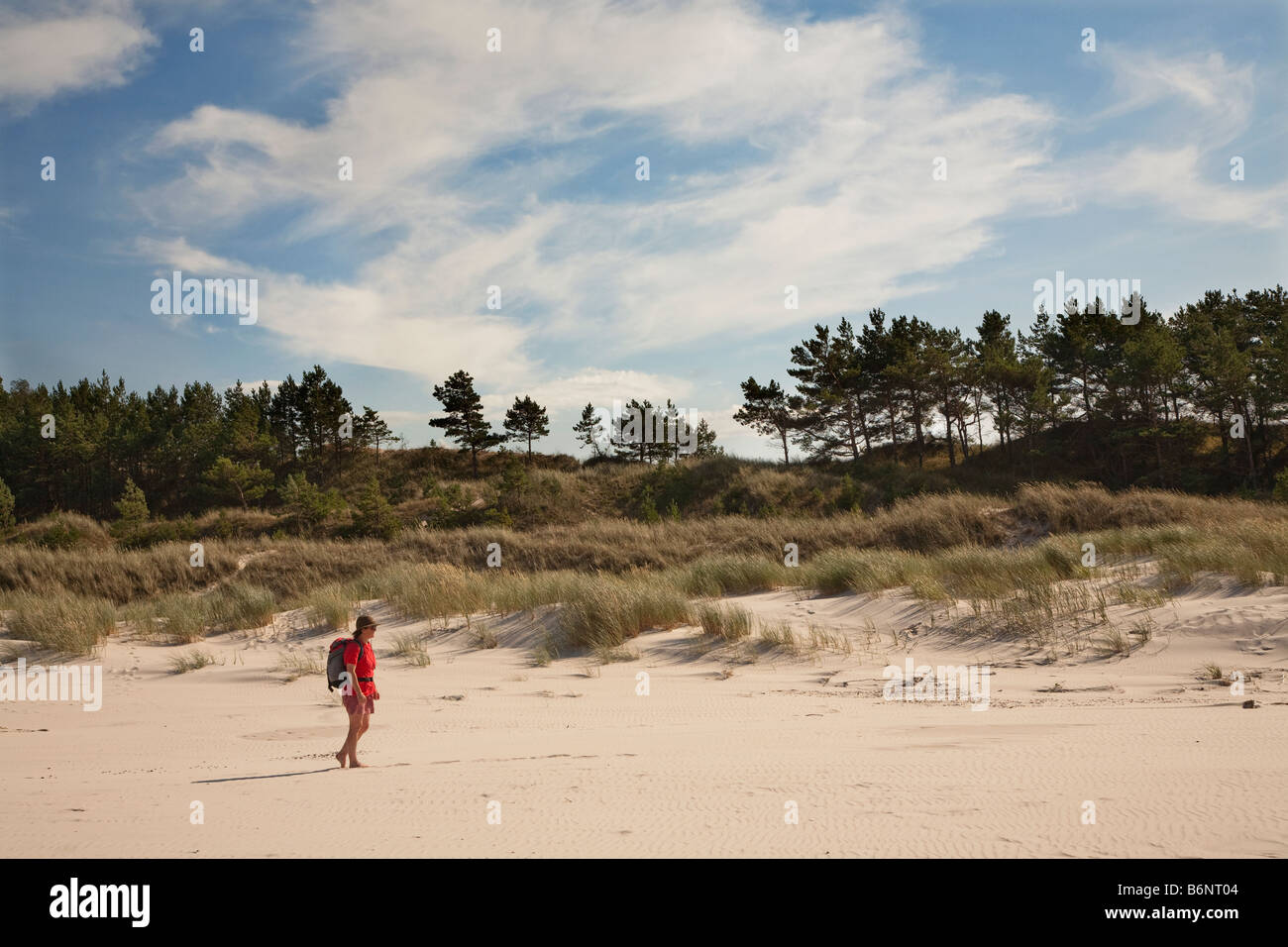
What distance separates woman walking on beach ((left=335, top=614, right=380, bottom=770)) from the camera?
635 centimetres

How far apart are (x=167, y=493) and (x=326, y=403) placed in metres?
13.1

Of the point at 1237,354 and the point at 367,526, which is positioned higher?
the point at 1237,354

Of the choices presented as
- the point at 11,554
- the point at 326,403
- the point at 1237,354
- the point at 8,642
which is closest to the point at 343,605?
the point at 8,642

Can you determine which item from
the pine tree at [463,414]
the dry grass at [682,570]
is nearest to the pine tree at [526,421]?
the pine tree at [463,414]

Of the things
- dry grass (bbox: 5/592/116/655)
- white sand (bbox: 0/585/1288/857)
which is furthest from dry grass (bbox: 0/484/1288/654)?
white sand (bbox: 0/585/1288/857)

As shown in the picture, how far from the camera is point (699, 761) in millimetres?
5836

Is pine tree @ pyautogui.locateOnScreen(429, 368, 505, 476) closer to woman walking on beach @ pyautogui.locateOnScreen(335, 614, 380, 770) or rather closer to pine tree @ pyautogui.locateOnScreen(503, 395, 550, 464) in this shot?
pine tree @ pyautogui.locateOnScreen(503, 395, 550, 464)

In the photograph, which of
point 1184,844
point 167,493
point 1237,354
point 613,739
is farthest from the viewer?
point 167,493

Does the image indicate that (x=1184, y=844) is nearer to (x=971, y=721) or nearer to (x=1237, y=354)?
(x=971, y=721)

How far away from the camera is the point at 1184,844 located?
3.66 metres

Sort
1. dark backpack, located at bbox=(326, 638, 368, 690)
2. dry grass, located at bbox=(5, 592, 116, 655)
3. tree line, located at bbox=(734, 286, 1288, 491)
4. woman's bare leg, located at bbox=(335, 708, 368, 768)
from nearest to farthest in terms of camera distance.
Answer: woman's bare leg, located at bbox=(335, 708, 368, 768) → dark backpack, located at bbox=(326, 638, 368, 690) → dry grass, located at bbox=(5, 592, 116, 655) → tree line, located at bbox=(734, 286, 1288, 491)

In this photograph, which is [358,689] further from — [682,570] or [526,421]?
[526,421]

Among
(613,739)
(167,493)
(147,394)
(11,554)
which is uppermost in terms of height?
(147,394)

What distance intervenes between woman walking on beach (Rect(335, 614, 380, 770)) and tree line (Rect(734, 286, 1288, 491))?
4678 cm
